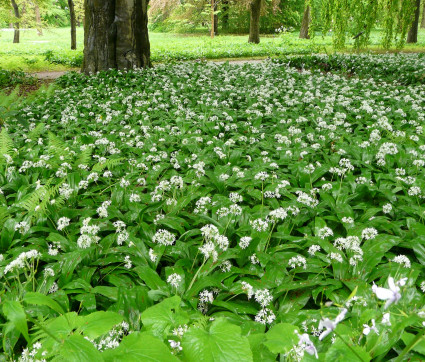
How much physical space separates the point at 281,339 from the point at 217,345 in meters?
0.30

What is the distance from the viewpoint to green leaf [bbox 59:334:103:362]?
1.10 metres

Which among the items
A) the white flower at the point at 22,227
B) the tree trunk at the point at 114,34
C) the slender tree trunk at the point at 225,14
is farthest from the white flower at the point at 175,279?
the slender tree trunk at the point at 225,14

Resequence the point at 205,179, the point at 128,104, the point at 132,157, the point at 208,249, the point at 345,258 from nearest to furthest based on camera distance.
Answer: the point at 208,249 < the point at 345,258 < the point at 205,179 < the point at 132,157 < the point at 128,104

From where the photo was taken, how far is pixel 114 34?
9.37 metres

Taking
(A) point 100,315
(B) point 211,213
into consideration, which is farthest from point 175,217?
(A) point 100,315

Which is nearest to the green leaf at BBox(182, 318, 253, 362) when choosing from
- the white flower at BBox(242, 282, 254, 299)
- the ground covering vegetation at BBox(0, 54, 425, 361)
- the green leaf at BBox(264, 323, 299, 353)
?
the ground covering vegetation at BBox(0, 54, 425, 361)

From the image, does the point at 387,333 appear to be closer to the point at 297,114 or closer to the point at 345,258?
the point at 345,258

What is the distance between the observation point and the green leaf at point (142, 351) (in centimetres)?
Result: 114

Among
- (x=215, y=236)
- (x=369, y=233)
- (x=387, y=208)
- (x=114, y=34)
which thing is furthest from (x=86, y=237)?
(x=114, y=34)

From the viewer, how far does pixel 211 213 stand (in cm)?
315

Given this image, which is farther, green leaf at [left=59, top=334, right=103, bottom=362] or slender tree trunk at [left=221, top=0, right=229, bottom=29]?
slender tree trunk at [left=221, top=0, right=229, bottom=29]

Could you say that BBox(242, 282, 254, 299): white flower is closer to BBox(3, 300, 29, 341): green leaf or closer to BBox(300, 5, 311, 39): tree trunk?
BBox(3, 300, 29, 341): green leaf

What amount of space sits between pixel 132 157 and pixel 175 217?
5.54 ft

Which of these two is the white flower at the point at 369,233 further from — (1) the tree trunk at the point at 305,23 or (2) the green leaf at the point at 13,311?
(1) the tree trunk at the point at 305,23
